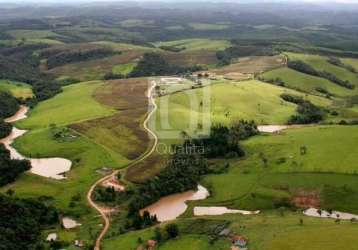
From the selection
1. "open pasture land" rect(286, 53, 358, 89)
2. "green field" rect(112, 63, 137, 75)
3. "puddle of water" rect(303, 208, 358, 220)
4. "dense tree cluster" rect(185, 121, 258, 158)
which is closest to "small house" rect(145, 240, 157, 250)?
"puddle of water" rect(303, 208, 358, 220)

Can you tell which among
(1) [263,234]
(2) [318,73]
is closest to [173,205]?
(1) [263,234]

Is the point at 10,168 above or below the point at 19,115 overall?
above

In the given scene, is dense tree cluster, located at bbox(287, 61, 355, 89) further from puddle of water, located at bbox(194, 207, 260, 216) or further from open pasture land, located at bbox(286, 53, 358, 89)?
puddle of water, located at bbox(194, 207, 260, 216)

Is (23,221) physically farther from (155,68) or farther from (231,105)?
(155,68)

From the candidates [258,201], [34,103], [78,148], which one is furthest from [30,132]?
[258,201]

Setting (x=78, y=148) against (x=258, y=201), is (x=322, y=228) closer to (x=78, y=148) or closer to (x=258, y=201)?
(x=258, y=201)

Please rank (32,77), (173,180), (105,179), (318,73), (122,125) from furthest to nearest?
(32,77) < (318,73) < (122,125) < (105,179) < (173,180)
